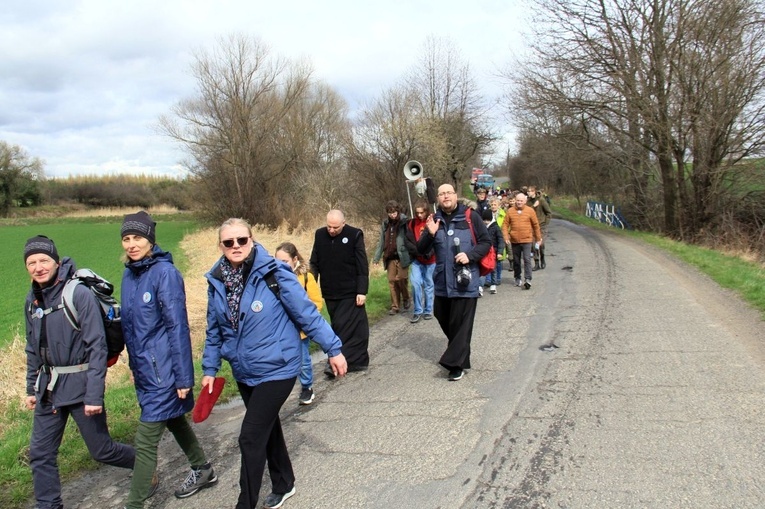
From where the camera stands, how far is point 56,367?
3.31 meters

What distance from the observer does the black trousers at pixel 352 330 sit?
6.00m

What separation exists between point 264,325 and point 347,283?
296 centimetres

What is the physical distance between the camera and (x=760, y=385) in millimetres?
4734

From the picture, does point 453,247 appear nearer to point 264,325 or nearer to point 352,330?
point 352,330

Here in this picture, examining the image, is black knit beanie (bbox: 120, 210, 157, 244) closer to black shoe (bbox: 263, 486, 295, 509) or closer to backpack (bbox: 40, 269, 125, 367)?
backpack (bbox: 40, 269, 125, 367)

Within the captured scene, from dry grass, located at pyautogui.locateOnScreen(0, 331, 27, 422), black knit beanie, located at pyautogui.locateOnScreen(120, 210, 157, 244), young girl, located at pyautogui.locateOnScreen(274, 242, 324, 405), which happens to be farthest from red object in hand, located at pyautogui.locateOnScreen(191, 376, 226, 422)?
dry grass, located at pyautogui.locateOnScreen(0, 331, 27, 422)

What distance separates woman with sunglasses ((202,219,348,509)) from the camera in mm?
3062

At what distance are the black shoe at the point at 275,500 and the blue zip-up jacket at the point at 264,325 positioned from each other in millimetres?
787

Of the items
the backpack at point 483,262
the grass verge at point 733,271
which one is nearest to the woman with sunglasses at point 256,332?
the backpack at point 483,262

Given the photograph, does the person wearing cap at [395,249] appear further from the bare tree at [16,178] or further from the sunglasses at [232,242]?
the bare tree at [16,178]

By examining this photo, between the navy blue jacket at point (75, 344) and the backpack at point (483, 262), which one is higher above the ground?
the backpack at point (483, 262)

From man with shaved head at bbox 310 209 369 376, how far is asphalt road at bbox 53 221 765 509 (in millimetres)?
376

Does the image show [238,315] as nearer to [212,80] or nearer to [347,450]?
[347,450]

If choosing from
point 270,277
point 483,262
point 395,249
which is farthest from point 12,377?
point 483,262
